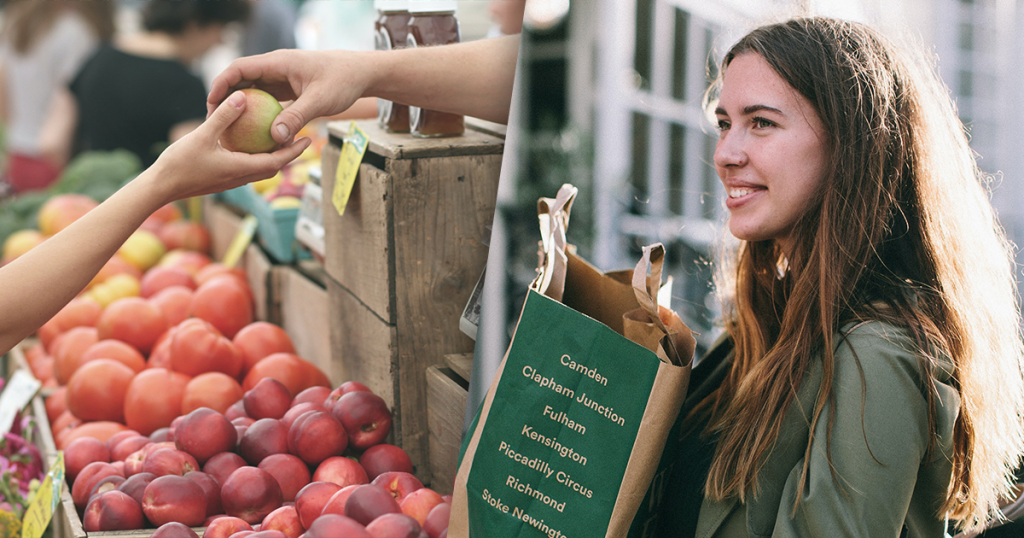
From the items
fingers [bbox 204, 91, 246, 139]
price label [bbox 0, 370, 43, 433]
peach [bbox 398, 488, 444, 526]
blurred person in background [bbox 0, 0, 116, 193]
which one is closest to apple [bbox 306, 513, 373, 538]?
peach [bbox 398, 488, 444, 526]

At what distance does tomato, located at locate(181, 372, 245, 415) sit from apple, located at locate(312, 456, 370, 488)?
16.4 inches

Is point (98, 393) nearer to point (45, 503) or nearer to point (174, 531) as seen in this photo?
point (45, 503)

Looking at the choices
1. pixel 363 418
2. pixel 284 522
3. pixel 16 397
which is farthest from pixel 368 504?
pixel 16 397

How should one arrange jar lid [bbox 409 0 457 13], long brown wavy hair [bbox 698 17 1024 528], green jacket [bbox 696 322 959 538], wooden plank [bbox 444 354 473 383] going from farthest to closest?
jar lid [bbox 409 0 457 13] → wooden plank [bbox 444 354 473 383] → long brown wavy hair [bbox 698 17 1024 528] → green jacket [bbox 696 322 959 538]

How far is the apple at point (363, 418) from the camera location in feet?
4.37

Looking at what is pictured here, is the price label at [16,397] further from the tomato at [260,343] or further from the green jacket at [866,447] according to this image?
the green jacket at [866,447]

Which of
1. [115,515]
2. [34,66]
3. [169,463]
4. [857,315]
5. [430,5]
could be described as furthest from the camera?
[34,66]

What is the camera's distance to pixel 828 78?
3.69 feet

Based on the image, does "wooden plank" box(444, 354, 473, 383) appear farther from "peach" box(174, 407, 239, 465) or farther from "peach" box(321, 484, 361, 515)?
"peach" box(174, 407, 239, 465)

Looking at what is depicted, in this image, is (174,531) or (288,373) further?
(288,373)

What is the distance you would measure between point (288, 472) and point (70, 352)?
1081 millimetres

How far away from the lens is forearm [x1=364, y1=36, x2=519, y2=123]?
1.31 meters

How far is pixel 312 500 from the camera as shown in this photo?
3.78 feet

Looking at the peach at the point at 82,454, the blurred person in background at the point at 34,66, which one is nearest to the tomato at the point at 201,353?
the peach at the point at 82,454
